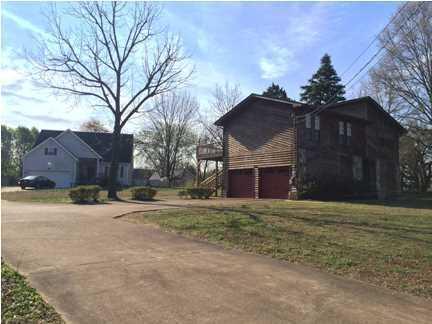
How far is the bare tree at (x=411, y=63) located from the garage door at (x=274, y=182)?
13318 mm

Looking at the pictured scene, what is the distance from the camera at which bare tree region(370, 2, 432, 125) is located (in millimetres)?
→ 30094

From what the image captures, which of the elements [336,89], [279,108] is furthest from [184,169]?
[279,108]

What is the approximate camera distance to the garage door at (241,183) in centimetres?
2702

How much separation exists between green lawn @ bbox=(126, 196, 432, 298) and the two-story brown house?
1046cm

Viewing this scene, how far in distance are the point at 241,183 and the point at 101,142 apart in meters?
27.2

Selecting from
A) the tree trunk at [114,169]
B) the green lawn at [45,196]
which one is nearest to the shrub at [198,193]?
the green lawn at [45,196]

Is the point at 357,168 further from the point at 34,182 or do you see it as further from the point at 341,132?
the point at 34,182

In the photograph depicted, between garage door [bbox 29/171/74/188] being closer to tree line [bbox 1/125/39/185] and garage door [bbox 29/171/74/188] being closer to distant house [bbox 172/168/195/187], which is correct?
distant house [bbox 172/168/195/187]

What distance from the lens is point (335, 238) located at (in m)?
9.20

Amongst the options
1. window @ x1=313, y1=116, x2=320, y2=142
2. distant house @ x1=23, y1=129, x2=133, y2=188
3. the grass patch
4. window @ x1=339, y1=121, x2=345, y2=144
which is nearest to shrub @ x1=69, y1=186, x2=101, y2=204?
window @ x1=313, y1=116, x2=320, y2=142

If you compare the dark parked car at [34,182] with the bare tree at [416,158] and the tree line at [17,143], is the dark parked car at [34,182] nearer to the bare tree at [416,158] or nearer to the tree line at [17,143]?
the bare tree at [416,158]

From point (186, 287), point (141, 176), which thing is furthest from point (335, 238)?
point (141, 176)

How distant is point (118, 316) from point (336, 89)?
48724 millimetres

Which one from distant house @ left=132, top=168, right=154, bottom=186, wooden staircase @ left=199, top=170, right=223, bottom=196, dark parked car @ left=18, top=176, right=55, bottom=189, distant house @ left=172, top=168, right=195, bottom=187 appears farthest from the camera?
distant house @ left=172, top=168, right=195, bottom=187
